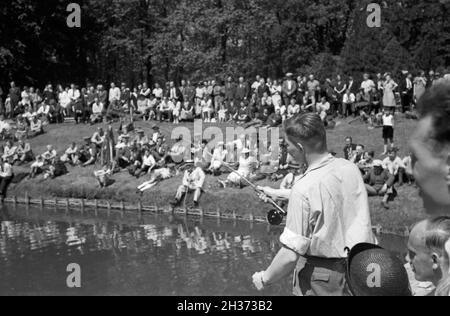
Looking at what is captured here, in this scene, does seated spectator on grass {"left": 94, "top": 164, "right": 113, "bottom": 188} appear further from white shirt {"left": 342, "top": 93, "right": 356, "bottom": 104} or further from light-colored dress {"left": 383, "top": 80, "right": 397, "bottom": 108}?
light-colored dress {"left": 383, "top": 80, "right": 397, "bottom": 108}

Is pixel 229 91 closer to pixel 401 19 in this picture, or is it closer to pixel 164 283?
pixel 401 19

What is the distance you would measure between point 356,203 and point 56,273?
1018cm

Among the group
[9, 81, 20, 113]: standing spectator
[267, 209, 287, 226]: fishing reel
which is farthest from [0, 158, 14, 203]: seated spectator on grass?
[267, 209, 287, 226]: fishing reel

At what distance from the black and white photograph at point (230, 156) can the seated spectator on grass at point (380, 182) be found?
1.8 inches

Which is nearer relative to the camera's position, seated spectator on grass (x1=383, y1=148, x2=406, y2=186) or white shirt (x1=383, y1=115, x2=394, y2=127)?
seated spectator on grass (x1=383, y1=148, x2=406, y2=186)

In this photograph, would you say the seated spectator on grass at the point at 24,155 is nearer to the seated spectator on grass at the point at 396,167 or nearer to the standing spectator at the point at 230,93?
the standing spectator at the point at 230,93

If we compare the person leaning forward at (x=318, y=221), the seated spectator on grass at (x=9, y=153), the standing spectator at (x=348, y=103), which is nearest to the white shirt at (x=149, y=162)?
the seated spectator on grass at (x=9, y=153)

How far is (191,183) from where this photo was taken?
19.8 metres

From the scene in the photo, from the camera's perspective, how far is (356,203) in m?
3.67

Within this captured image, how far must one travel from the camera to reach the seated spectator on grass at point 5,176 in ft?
77.1

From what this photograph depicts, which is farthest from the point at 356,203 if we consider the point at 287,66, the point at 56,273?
the point at 287,66

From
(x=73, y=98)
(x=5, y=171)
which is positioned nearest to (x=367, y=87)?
(x=5, y=171)

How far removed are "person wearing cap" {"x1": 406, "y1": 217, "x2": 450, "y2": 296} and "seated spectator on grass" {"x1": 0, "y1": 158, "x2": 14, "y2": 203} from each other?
888 inches

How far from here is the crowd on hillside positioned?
1969cm
